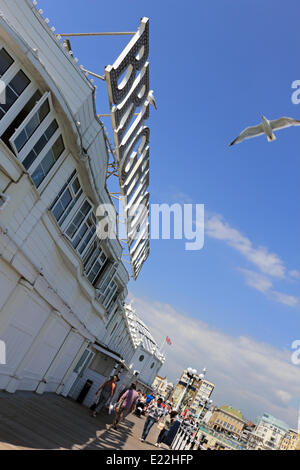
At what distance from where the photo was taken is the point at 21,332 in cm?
1088

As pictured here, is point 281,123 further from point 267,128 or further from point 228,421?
point 228,421

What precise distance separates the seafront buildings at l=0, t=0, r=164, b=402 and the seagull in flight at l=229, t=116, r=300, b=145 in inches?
194

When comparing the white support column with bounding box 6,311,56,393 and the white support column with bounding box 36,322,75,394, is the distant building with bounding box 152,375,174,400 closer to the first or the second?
the white support column with bounding box 36,322,75,394

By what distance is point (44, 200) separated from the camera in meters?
9.81

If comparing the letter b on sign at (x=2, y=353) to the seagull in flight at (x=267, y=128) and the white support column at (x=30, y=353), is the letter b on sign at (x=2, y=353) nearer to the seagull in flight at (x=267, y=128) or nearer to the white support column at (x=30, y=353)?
the white support column at (x=30, y=353)

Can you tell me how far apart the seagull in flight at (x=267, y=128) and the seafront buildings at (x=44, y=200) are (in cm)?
492

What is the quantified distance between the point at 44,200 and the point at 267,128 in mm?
8477

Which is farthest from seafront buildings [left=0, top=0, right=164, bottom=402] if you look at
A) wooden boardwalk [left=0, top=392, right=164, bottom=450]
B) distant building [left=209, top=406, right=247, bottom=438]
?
distant building [left=209, top=406, right=247, bottom=438]

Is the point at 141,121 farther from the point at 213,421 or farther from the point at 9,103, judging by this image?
the point at 213,421

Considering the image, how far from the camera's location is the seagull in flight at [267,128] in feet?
45.4

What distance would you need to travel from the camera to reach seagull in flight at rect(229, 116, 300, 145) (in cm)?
1384

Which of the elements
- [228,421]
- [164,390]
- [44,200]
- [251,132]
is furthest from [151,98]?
[228,421]

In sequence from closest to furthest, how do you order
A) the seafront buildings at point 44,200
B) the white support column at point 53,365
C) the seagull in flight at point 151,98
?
1. the seafront buildings at point 44,200
2. the white support column at point 53,365
3. the seagull in flight at point 151,98

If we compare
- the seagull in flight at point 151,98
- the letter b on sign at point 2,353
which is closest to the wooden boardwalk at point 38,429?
the letter b on sign at point 2,353
